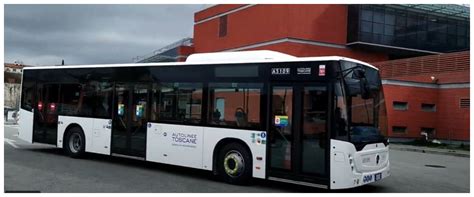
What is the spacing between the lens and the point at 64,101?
1428cm

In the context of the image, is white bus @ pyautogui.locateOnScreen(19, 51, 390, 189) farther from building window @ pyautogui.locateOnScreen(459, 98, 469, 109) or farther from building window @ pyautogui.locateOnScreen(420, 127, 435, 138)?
building window @ pyautogui.locateOnScreen(420, 127, 435, 138)

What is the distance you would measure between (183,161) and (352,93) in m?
4.04

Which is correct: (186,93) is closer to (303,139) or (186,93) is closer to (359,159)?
(303,139)

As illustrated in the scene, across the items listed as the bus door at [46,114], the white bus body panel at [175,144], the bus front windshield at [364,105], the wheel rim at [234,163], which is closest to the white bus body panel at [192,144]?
the white bus body panel at [175,144]

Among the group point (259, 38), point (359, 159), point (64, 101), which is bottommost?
point (359, 159)

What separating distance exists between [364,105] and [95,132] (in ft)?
23.2

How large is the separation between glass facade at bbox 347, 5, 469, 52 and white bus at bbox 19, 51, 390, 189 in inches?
1436

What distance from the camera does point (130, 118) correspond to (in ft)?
40.6

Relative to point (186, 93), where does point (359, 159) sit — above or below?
below

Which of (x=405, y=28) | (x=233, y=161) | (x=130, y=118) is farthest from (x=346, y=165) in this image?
(x=405, y=28)

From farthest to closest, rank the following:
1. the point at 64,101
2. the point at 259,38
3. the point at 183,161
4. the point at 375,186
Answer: the point at 259,38, the point at 64,101, the point at 183,161, the point at 375,186

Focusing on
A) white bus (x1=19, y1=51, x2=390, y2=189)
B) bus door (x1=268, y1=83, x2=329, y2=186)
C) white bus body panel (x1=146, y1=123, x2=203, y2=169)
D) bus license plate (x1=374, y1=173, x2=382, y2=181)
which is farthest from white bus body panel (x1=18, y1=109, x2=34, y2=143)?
bus license plate (x1=374, y1=173, x2=382, y2=181)

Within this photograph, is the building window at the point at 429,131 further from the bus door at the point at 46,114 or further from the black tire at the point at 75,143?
the bus door at the point at 46,114

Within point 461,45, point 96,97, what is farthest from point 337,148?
point 461,45
